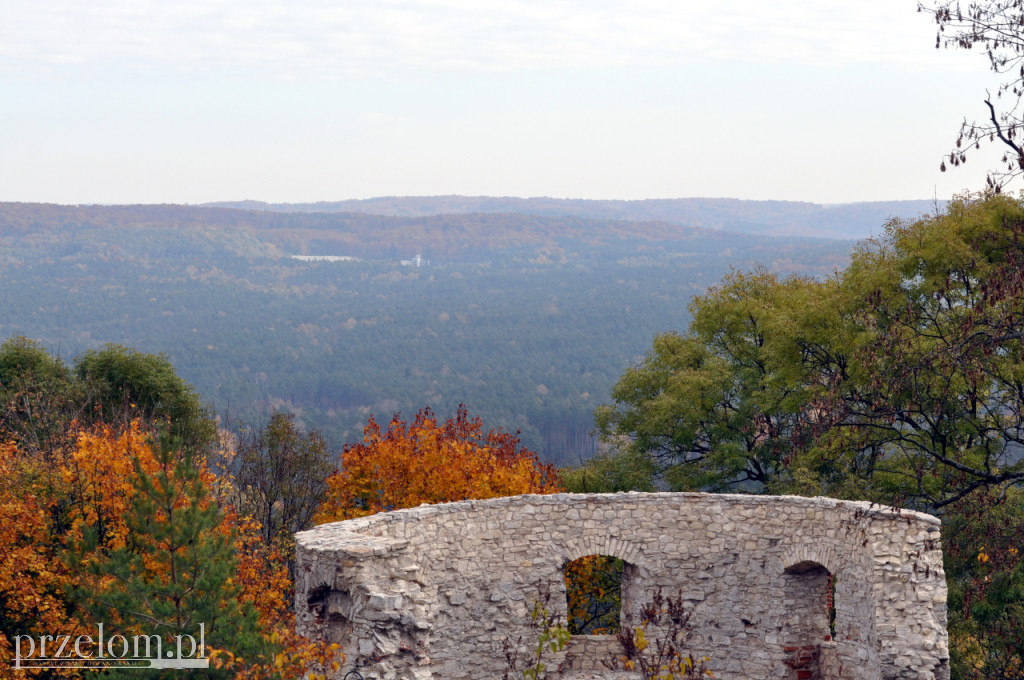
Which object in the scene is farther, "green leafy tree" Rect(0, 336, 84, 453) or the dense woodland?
"green leafy tree" Rect(0, 336, 84, 453)

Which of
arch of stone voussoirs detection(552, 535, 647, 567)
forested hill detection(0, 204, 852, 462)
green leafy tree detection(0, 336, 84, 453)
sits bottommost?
forested hill detection(0, 204, 852, 462)

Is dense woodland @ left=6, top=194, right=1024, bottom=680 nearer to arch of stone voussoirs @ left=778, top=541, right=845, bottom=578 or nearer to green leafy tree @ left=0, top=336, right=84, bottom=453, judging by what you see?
green leafy tree @ left=0, top=336, right=84, bottom=453

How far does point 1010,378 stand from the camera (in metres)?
20.4

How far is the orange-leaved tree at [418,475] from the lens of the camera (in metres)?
24.8

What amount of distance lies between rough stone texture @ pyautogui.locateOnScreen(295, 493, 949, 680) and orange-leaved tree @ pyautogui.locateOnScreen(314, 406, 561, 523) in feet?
24.2

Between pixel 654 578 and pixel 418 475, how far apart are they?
383 inches

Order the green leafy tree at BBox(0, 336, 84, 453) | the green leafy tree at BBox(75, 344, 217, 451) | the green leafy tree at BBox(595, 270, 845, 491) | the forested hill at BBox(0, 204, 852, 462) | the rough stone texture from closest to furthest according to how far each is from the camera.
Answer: the rough stone texture → the green leafy tree at BBox(595, 270, 845, 491) → the green leafy tree at BBox(0, 336, 84, 453) → the green leafy tree at BBox(75, 344, 217, 451) → the forested hill at BBox(0, 204, 852, 462)

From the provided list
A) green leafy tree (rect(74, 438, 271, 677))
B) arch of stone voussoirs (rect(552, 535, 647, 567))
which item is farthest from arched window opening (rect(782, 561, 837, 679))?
green leafy tree (rect(74, 438, 271, 677))

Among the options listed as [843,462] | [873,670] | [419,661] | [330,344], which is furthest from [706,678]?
[330,344]

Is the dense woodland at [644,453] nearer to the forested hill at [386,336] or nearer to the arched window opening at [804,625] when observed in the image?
the arched window opening at [804,625]

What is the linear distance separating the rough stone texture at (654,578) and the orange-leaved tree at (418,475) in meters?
7.39

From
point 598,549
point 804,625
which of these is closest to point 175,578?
point 598,549

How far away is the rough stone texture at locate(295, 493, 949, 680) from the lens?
14.2 meters

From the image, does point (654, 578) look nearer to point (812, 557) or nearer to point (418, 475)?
point (812, 557)
